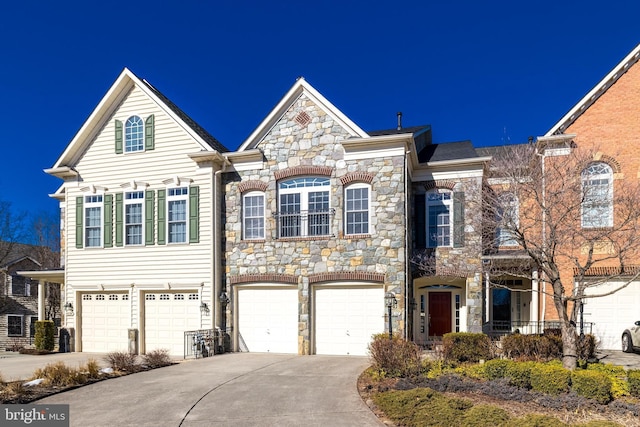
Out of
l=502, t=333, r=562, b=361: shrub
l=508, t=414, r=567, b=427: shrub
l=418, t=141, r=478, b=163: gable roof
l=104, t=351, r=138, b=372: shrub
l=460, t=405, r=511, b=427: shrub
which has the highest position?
l=418, t=141, r=478, b=163: gable roof

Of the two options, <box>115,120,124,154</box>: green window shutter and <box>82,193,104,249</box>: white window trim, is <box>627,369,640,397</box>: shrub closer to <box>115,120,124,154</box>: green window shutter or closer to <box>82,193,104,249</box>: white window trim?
<box>82,193,104,249</box>: white window trim

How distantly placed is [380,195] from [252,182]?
179 inches

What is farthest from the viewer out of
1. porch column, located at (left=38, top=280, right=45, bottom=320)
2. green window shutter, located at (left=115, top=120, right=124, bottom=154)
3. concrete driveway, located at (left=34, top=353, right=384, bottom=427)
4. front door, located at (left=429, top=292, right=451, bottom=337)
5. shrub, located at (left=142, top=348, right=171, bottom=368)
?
porch column, located at (left=38, top=280, right=45, bottom=320)

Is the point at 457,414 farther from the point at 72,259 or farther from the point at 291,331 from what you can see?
the point at 72,259

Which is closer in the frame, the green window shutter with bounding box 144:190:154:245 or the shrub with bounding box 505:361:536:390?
the shrub with bounding box 505:361:536:390

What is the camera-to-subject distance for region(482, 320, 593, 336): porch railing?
15.1m

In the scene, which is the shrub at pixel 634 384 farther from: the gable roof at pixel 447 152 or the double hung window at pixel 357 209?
the gable roof at pixel 447 152

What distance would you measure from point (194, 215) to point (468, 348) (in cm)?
992

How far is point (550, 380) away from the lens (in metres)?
8.62

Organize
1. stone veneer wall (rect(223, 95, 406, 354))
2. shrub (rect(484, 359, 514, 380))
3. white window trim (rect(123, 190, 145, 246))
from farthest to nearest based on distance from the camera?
white window trim (rect(123, 190, 145, 246))
stone veneer wall (rect(223, 95, 406, 354))
shrub (rect(484, 359, 514, 380))

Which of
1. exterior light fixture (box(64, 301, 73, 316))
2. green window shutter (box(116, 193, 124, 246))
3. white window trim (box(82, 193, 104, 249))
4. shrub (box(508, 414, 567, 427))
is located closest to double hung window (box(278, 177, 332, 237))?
green window shutter (box(116, 193, 124, 246))

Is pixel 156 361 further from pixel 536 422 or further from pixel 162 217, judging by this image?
pixel 536 422

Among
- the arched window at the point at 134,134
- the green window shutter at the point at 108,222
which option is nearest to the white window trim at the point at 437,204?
the arched window at the point at 134,134

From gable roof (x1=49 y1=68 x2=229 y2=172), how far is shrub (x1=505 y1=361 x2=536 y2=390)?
38.9ft
